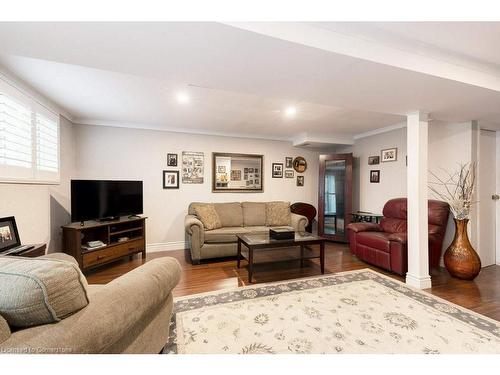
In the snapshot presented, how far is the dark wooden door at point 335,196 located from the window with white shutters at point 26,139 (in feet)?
14.5

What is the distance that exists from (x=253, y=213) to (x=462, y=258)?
2.99 m

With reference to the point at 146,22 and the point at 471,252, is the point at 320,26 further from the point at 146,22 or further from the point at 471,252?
the point at 471,252

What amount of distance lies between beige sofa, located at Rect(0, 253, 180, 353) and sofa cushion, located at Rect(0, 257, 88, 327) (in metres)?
0.04

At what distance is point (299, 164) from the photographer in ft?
16.8

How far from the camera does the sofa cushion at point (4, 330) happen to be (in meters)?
0.73

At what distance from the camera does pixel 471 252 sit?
9.20 ft

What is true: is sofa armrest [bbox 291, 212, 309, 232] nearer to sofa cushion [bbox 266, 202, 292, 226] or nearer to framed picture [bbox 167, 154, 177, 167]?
sofa cushion [bbox 266, 202, 292, 226]

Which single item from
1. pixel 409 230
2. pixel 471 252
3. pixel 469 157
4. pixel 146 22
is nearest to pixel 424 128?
pixel 469 157

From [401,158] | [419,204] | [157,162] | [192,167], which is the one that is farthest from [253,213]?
[401,158]

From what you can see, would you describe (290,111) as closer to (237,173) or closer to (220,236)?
(237,173)

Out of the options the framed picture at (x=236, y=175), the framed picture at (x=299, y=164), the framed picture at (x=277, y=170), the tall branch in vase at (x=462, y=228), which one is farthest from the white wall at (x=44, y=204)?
the tall branch in vase at (x=462, y=228)

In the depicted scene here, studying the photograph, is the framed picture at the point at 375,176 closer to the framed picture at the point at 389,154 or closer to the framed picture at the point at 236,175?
the framed picture at the point at 389,154

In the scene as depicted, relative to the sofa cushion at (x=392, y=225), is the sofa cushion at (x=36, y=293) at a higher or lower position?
higher

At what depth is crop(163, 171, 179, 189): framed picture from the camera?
418cm
